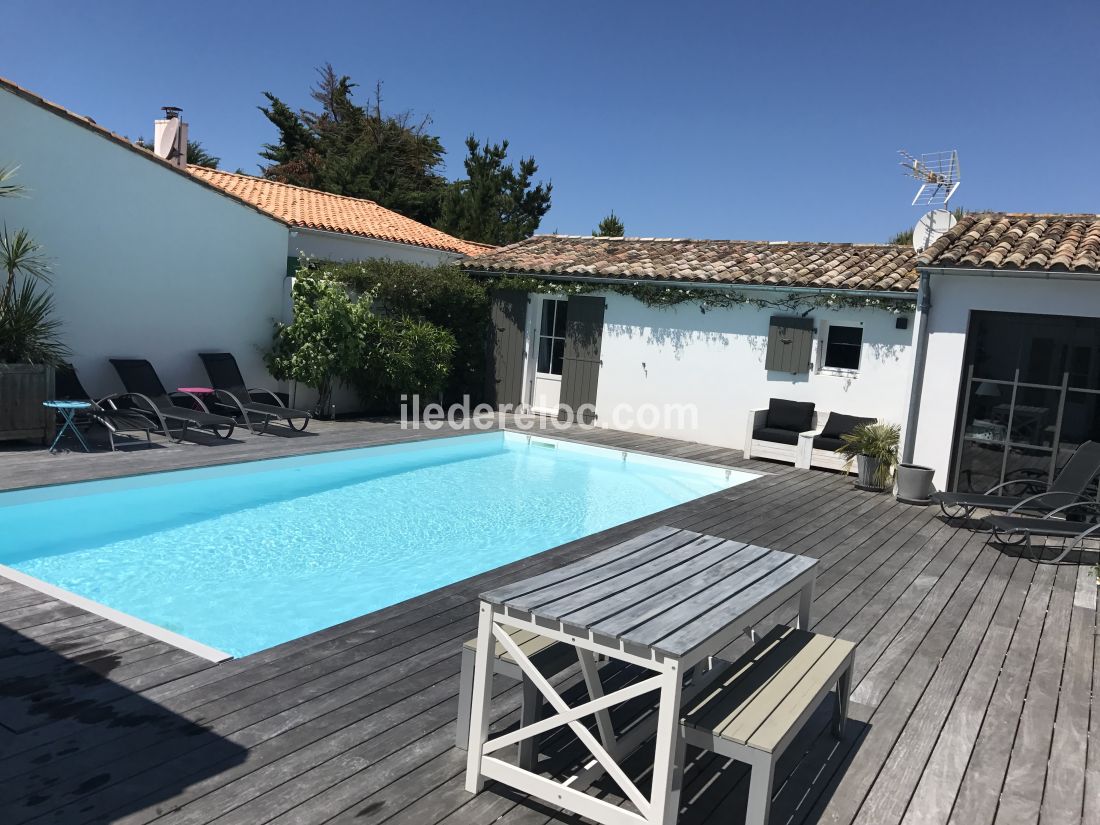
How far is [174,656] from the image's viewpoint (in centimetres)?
416

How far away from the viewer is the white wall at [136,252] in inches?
401

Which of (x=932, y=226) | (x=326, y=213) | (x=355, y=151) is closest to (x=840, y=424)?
(x=932, y=226)

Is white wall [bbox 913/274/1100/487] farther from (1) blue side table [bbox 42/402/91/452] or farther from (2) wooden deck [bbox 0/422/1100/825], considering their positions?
(1) blue side table [bbox 42/402/91/452]

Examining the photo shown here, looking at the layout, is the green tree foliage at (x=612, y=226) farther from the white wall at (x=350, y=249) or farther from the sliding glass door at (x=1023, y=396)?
the sliding glass door at (x=1023, y=396)

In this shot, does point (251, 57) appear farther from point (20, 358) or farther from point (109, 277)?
point (20, 358)

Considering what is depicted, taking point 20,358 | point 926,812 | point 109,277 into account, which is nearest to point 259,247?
point 109,277

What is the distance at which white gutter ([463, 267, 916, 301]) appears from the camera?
11.7m

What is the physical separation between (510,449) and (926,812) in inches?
401

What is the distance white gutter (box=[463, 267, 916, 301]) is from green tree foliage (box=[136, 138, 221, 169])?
1706 centimetres

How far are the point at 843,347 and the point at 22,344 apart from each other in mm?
11114

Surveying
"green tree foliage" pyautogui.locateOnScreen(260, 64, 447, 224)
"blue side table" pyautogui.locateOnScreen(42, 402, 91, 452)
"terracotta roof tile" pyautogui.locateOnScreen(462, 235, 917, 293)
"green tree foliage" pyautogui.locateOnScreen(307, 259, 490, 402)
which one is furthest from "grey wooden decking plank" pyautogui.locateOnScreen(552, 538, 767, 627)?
"green tree foliage" pyautogui.locateOnScreen(260, 64, 447, 224)

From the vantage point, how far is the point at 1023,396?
9.34 metres

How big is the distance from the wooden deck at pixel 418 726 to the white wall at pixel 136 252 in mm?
6909

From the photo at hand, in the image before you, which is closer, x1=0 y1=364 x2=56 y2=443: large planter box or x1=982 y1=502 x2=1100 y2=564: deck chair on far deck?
x1=982 y1=502 x2=1100 y2=564: deck chair on far deck
